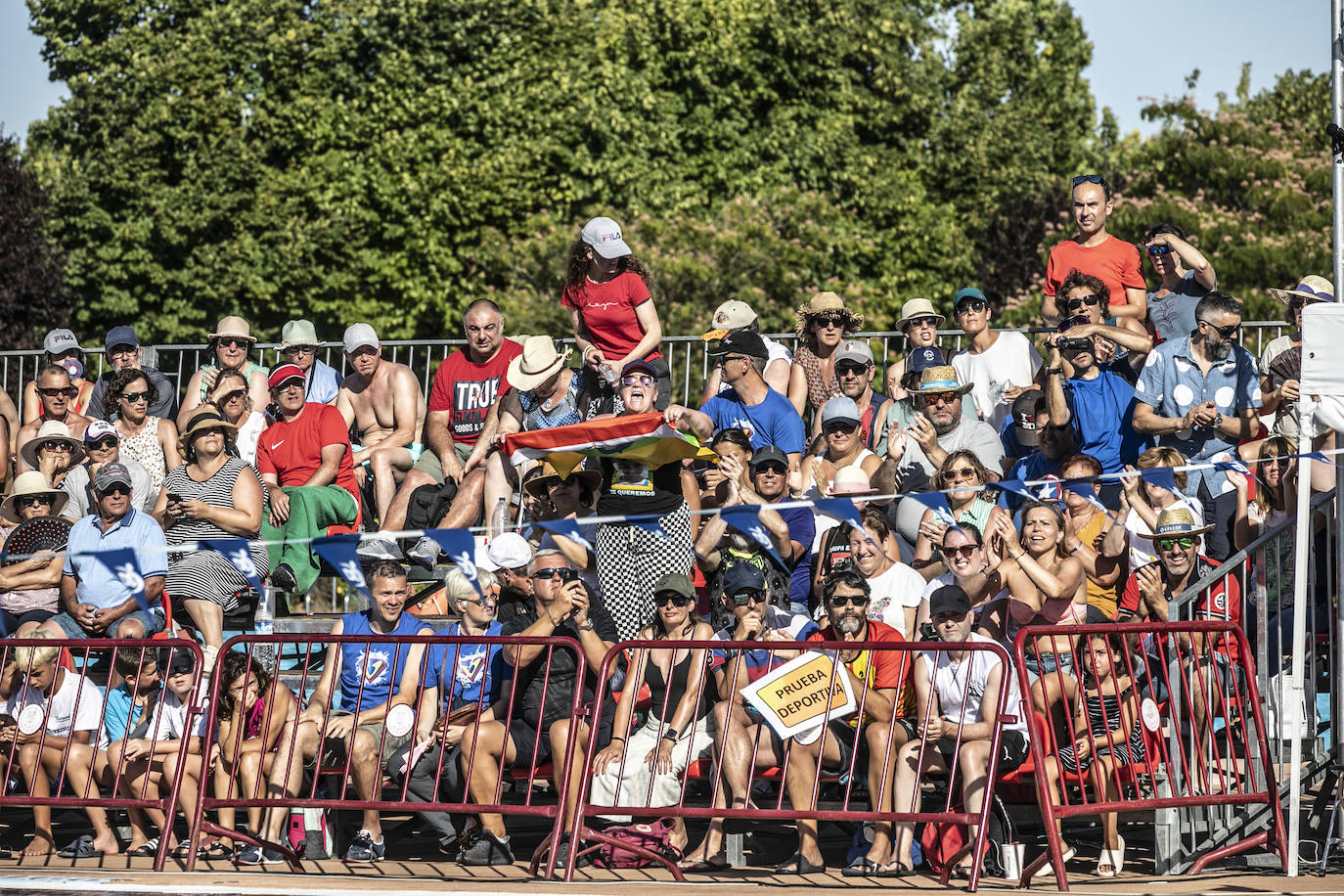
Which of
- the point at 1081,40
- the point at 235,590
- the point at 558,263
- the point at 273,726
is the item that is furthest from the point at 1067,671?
the point at 1081,40

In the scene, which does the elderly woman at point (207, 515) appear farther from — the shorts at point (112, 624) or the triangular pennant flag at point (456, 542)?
the triangular pennant flag at point (456, 542)

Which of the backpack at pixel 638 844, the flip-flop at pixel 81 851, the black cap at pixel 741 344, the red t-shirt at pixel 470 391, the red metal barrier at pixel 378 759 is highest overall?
the black cap at pixel 741 344

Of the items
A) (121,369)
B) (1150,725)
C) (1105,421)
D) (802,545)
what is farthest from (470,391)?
(1150,725)

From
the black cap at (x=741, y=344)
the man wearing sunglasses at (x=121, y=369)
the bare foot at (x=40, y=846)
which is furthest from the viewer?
the man wearing sunglasses at (x=121, y=369)

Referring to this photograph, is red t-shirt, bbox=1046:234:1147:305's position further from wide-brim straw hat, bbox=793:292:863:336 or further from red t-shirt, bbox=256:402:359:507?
red t-shirt, bbox=256:402:359:507

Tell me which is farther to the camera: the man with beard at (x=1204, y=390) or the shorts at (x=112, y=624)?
the man with beard at (x=1204, y=390)

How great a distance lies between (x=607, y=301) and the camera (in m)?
10.7

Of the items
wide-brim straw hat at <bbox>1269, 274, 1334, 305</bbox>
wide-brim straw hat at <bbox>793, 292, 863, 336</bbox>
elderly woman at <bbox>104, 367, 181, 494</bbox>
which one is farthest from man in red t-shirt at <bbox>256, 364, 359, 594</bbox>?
wide-brim straw hat at <bbox>1269, 274, 1334, 305</bbox>

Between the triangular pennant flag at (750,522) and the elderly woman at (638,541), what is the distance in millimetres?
332

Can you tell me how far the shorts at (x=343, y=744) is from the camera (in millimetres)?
8656

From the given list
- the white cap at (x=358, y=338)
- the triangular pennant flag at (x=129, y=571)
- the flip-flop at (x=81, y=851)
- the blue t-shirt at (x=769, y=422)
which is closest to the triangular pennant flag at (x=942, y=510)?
the blue t-shirt at (x=769, y=422)

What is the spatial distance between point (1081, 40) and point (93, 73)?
24.7 metres

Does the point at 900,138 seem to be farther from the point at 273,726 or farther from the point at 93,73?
the point at 273,726

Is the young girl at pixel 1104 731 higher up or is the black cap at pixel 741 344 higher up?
the black cap at pixel 741 344
